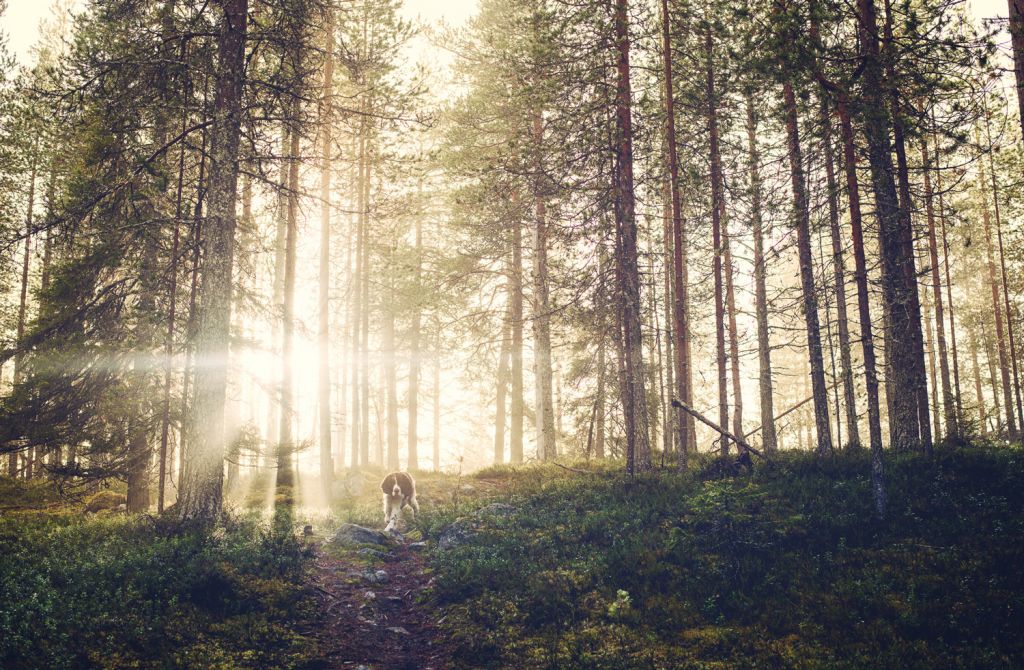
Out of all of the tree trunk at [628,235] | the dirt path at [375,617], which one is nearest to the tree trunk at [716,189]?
the tree trunk at [628,235]

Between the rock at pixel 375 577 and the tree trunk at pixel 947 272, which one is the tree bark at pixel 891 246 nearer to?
the tree trunk at pixel 947 272

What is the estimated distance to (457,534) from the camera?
10961mm

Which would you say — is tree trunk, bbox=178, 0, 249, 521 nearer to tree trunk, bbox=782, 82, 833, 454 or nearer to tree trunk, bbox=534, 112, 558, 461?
tree trunk, bbox=534, 112, 558, 461

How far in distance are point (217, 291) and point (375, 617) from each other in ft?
21.8

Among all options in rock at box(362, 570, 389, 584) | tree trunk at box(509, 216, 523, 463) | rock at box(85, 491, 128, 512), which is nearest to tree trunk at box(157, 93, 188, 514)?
rock at box(85, 491, 128, 512)

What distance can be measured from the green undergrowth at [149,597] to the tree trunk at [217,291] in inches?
35.3

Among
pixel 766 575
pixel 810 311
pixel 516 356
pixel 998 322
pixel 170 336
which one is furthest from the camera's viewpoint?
pixel 998 322

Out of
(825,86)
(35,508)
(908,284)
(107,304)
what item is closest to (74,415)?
(107,304)

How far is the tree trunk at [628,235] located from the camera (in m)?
13.0

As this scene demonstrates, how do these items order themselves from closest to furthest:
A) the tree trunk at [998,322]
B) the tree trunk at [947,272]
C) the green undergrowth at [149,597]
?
the green undergrowth at [149,597] → the tree trunk at [947,272] → the tree trunk at [998,322]

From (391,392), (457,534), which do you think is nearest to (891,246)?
(457,534)

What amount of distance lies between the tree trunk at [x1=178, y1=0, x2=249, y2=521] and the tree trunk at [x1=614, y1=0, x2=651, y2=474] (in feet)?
27.4

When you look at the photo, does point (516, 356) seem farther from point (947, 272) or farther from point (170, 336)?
point (947, 272)

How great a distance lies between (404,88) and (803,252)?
43.4 ft
